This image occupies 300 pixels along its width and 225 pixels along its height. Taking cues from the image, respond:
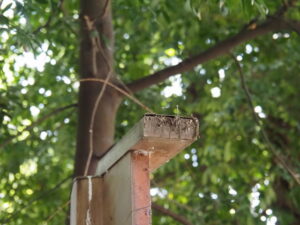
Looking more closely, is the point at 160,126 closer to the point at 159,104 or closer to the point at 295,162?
the point at 159,104

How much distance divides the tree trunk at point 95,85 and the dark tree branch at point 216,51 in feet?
0.66

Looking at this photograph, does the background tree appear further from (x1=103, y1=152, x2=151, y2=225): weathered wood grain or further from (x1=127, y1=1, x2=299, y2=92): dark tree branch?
(x1=103, y1=152, x2=151, y2=225): weathered wood grain

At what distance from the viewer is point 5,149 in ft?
15.1

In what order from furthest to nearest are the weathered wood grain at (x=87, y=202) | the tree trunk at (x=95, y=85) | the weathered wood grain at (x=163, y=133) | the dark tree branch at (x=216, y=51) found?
the dark tree branch at (x=216, y=51)
the tree trunk at (x=95, y=85)
the weathered wood grain at (x=87, y=202)
the weathered wood grain at (x=163, y=133)

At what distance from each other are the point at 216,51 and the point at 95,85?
767 millimetres

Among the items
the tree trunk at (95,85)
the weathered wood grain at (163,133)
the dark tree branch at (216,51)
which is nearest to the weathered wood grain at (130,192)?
the weathered wood grain at (163,133)

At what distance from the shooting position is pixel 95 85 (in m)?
3.56

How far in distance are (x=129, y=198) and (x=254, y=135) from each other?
3481 mm

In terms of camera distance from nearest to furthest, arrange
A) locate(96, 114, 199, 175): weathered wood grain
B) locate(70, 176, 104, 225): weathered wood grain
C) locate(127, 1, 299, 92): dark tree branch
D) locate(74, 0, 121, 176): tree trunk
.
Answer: locate(96, 114, 199, 175): weathered wood grain, locate(70, 176, 104, 225): weathered wood grain, locate(74, 0, 121, 176): tree trunk, locate(127, 1, 299, 92): dark tree branch

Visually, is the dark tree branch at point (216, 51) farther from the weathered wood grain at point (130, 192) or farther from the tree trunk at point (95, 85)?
the weathered wood grain at point (130, 192)

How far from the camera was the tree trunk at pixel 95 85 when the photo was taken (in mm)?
3381

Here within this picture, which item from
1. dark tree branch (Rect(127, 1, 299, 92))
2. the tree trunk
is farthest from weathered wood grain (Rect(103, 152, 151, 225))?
dark tree branch (Rect(127, 1, 299, 92))

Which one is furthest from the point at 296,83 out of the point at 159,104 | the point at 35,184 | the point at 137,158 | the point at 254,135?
the point at 137,158

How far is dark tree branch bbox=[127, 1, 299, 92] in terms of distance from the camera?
368cm
